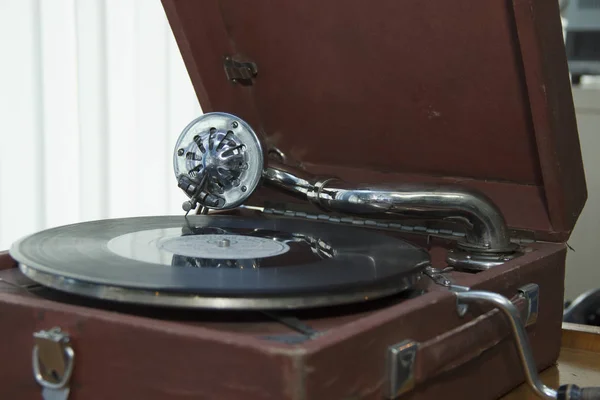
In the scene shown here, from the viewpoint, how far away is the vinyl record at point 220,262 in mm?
830

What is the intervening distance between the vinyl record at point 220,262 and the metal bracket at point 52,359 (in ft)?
0.18

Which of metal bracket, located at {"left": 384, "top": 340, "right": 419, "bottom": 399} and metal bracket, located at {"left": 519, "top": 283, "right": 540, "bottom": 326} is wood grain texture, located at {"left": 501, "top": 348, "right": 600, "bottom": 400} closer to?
metal bracket, located at {"left": 519, "top": 283, "right": 540, "bottom": 326}

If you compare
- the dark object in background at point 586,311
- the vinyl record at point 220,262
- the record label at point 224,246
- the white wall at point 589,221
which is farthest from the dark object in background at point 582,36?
the record label at point 224,246

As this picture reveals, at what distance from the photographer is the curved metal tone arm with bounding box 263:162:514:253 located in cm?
120

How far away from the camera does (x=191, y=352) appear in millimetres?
755

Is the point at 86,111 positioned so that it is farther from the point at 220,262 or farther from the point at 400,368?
the point at 400,368

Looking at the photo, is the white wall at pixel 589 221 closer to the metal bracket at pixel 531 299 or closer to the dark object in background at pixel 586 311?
the dark object in background at pixel 586 311

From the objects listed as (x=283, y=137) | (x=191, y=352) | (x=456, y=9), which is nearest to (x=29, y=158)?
A: (x=283, y=137)

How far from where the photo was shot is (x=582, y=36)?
349cm

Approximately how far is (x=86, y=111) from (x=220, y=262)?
1.26 metres

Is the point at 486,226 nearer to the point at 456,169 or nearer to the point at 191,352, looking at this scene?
the point at 456,169

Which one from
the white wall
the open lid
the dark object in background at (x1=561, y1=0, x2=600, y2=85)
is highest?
the dark object in background at (x1=561, y1=0, x2=600, y2=85)

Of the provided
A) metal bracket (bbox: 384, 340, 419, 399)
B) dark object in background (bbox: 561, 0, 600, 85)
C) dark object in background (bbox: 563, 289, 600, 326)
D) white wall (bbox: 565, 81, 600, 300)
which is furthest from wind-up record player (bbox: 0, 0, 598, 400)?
dark object in background (bbox: 561, 0, 600, 85)

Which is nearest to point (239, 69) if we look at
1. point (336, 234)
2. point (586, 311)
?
point (336, 234)
